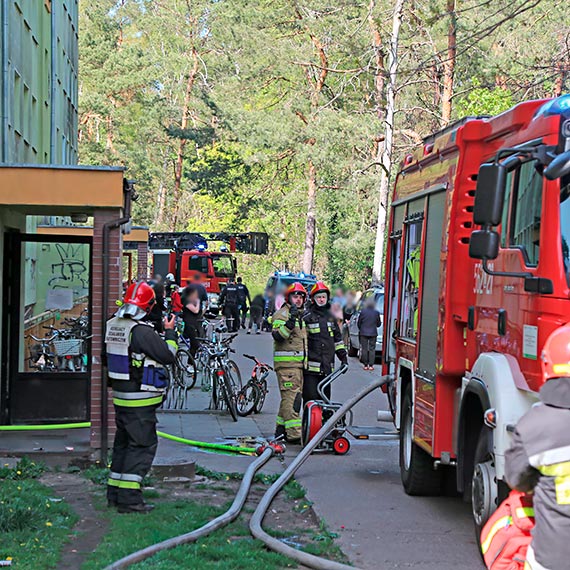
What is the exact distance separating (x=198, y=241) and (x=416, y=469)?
125 feet

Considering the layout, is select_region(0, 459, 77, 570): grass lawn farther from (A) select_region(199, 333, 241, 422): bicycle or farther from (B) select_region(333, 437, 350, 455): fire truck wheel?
(A) select_region(199, 333, 241, 422): bicycle

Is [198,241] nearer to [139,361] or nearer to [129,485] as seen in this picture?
[139,361]

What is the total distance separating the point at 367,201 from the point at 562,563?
4192 centimetres

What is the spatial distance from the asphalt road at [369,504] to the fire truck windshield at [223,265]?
97.6ft

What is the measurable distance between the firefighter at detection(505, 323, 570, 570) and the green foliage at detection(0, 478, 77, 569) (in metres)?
3.60

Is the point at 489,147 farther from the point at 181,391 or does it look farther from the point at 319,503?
the point at 181,391

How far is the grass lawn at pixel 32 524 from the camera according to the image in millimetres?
6777

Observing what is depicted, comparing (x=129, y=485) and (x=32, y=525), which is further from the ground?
(x=129, y=485)

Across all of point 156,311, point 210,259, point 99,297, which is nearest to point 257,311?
point 210,259

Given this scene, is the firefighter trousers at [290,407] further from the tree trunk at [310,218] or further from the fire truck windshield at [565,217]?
the tree trunk at [310,218]

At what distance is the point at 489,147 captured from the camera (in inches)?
302

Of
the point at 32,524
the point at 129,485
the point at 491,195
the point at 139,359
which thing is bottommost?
the point at 32,524

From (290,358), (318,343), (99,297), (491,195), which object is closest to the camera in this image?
(491,195)

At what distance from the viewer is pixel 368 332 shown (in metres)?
Answer: 23.5
